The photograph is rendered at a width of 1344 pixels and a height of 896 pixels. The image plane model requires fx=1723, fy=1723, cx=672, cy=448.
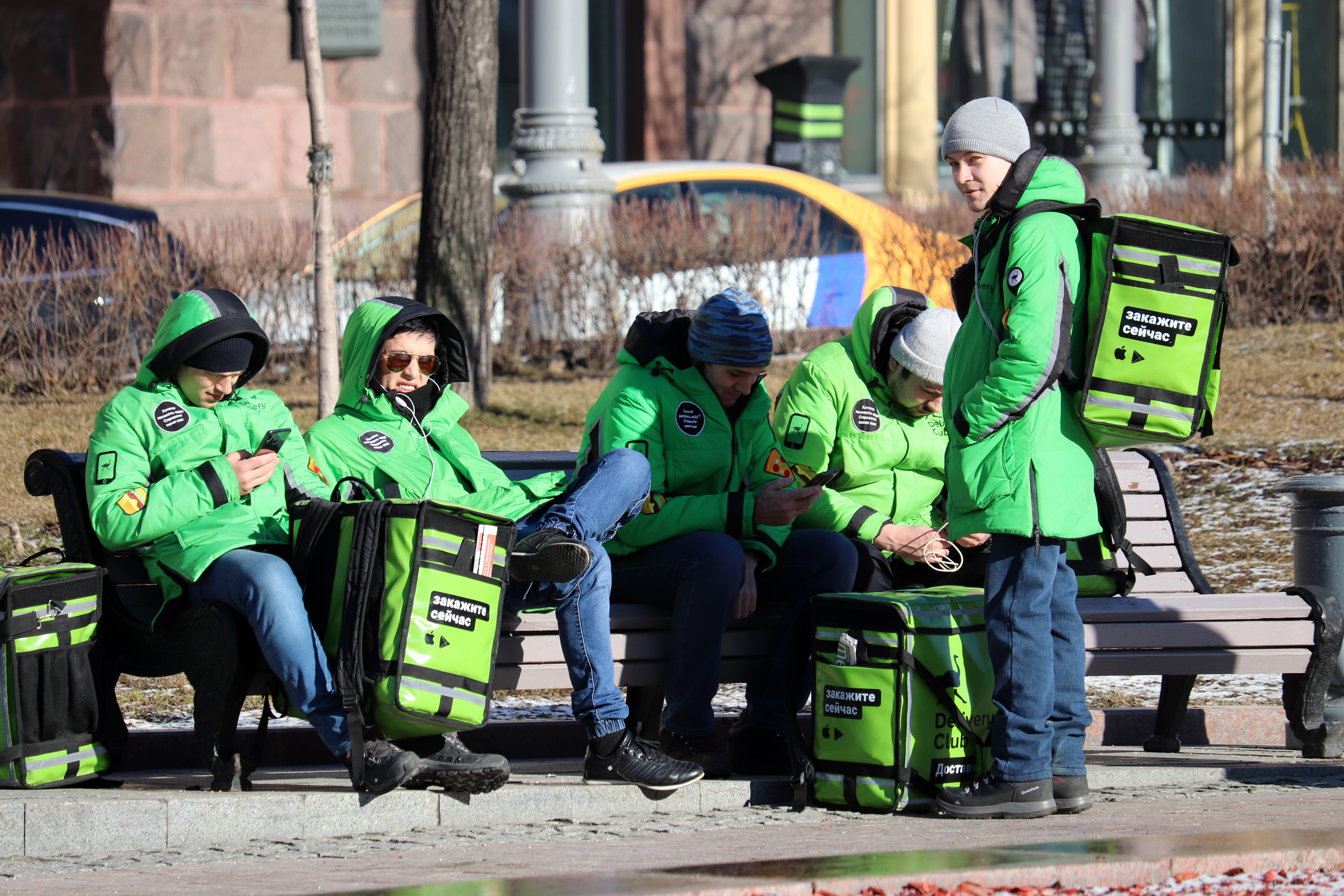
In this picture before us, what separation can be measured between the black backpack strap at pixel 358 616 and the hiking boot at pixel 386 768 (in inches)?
0.6

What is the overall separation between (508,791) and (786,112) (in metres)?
13.7

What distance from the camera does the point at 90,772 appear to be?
4281mm

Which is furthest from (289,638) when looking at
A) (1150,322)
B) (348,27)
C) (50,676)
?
(348,27)

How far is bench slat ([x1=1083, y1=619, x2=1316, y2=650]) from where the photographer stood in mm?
4789

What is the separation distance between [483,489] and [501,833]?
1.25 metres

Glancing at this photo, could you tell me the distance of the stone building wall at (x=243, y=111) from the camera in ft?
51.9

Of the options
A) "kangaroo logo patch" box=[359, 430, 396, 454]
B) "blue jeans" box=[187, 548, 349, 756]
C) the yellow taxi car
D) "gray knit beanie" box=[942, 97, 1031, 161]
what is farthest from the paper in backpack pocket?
the yellow taxi car

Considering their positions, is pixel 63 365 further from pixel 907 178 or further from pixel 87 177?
pixel 907 178

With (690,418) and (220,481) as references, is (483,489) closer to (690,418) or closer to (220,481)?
(690,418)

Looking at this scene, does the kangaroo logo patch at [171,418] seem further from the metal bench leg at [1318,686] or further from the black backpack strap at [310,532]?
the metal bench leg at [1318,686]

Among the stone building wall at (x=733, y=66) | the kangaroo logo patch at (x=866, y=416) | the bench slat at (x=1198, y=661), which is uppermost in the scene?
the stone building wall at (x=733, y=66)

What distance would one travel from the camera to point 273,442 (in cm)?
450

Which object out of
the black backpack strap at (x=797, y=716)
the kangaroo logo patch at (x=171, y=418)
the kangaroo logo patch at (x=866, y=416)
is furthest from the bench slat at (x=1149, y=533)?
the kangaroo logo patch at (x=171, y=418)

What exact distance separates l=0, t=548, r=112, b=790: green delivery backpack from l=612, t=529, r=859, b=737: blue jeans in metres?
1.38
